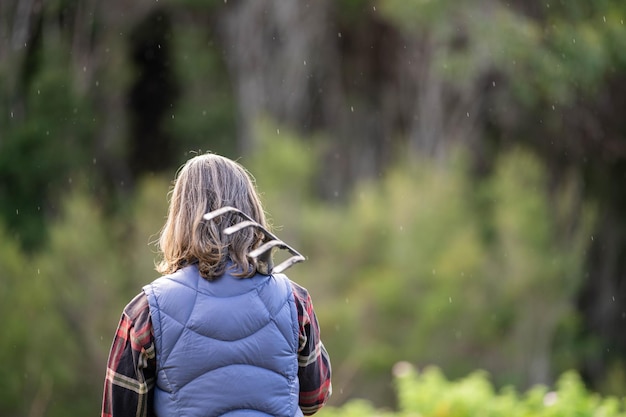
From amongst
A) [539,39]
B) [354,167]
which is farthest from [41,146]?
[539,39]

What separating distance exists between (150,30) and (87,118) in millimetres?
3055

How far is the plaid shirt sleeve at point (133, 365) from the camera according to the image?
2.24 m

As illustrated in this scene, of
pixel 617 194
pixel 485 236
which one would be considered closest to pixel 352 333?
pixel 485 236

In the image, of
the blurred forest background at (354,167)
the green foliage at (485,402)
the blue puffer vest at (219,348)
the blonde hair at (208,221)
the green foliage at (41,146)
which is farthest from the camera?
the green foliage at (41,146)

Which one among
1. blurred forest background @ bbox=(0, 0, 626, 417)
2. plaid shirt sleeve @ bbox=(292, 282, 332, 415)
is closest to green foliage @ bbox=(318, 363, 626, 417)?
plaid shirt sleeve @ bbox=(292, 282, 332, 415)

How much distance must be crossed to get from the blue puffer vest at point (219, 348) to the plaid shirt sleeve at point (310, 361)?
0.11 m

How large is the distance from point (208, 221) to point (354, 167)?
673 inches

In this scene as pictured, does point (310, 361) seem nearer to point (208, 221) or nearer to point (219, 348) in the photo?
point (219, 348)

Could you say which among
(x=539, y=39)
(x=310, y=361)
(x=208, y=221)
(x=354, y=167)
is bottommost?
(x=310, y=361)

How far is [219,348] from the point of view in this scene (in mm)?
2246

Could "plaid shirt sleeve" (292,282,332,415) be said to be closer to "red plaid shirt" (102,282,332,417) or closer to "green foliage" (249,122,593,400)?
"red plaid shirt" (102,282,332,417)

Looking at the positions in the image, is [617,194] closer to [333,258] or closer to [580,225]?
[580,225]

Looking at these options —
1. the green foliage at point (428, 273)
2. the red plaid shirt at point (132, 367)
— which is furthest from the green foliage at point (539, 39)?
the red plaid shirt at point (132, 367)

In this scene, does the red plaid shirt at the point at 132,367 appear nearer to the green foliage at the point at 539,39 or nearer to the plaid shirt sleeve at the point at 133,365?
the plaid shirt sleeve at the point at 133,365
